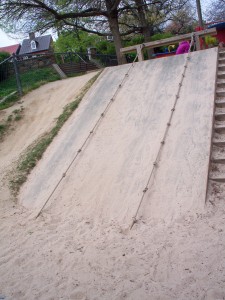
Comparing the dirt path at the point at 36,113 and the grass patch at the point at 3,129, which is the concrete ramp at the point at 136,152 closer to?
the dirt path at the point at 36,113

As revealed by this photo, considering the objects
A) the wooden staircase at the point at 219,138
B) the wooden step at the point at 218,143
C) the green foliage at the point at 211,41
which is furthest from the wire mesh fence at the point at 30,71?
the wooden step at the point at 218,143

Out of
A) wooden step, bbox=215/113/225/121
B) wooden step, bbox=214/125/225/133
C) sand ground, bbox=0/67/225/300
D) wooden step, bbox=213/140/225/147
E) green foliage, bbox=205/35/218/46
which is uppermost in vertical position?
green foliage, bbox=205/35/218/46

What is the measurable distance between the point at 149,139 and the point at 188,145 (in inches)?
33.7

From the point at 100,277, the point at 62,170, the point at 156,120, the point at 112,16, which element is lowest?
the point at 100,277

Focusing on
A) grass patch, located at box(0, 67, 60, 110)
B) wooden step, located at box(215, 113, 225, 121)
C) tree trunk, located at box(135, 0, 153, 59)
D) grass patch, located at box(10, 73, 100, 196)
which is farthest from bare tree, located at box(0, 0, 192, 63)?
wooden step, located at box(215, 113, 225, 121)

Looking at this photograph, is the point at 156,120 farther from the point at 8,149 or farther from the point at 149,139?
the point at 8,149

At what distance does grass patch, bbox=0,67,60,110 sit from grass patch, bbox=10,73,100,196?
8.09 feet

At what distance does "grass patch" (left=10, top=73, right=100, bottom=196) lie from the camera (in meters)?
7.61

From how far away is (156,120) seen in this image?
7664 mm

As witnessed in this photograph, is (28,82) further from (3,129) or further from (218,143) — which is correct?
(218,143)

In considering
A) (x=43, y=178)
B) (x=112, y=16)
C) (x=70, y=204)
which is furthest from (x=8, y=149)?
(x=112, y=16)

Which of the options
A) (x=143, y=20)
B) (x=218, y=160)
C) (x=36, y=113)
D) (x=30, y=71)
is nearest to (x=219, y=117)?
(x=218, y=160)

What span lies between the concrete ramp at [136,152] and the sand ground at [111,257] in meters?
0.27

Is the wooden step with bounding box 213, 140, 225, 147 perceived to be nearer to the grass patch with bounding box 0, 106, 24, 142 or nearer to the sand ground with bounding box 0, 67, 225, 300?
the sand ground with bounding box 0, 67, 225, 300
